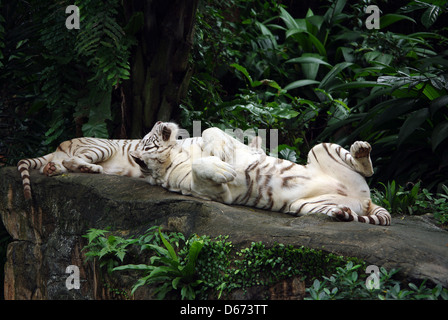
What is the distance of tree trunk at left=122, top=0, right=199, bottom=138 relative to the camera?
18.4ft

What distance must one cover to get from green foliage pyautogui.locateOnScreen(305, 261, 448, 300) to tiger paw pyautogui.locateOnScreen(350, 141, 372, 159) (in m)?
1.28

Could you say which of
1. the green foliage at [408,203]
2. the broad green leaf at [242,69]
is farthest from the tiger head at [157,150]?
the broad green leaf at [242,69]

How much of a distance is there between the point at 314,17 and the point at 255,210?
6988 millimetres

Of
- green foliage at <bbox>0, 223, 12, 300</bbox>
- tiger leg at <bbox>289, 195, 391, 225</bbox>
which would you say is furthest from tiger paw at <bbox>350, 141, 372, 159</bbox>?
green foliage at <bbox>0, 223, 12, 300</bbox>

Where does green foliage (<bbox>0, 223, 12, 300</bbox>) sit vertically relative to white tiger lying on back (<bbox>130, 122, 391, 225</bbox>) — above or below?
below

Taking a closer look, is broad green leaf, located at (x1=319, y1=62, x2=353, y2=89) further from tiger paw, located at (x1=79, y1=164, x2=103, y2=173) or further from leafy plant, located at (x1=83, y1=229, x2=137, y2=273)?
leafy plant, located at (x1=83, y1=229, x2=137, y2=273)

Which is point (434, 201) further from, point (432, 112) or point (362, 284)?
point (362, 284)

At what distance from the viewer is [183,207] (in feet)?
12.1

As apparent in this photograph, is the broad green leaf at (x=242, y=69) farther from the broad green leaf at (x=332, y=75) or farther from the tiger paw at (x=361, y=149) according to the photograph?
the tiger paw at (x=361, y=149)

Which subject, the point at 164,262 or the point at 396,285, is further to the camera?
the point at 164,262

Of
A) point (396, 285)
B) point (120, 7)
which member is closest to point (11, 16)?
point (120, 7)

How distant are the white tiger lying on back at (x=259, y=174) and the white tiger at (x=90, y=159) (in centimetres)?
89

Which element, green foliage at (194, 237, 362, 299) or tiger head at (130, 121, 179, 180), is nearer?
green foliage at (194, 237, 362, 299)

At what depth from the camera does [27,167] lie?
4.93m
